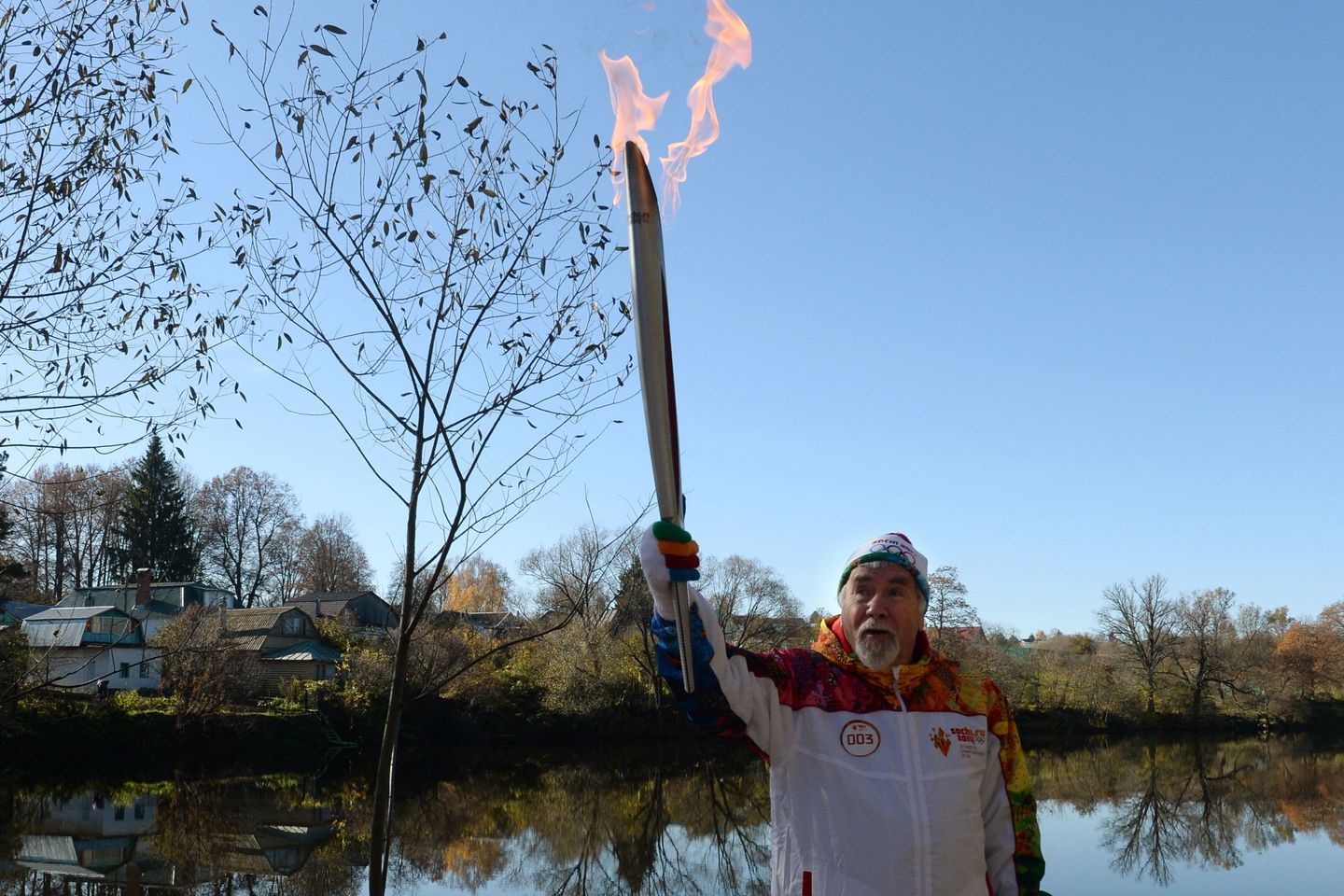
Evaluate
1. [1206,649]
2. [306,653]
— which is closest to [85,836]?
[306,653]

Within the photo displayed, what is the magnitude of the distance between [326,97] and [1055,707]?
39107 mm

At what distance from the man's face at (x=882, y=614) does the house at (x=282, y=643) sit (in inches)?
1162

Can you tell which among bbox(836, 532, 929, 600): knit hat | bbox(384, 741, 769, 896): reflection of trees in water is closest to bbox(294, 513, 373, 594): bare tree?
bbox(384, 741, 769, 896): reflection of trees in water

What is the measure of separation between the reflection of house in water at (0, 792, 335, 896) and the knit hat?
43.4ft

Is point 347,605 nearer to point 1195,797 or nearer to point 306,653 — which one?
point 306,653

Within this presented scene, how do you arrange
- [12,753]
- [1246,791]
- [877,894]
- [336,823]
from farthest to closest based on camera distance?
[1246,791] → [12,753] → [336,823] → [877,894]

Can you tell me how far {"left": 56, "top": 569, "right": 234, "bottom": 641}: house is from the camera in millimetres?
36719

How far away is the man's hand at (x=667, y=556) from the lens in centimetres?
240

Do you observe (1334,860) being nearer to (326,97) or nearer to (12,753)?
(326,97)

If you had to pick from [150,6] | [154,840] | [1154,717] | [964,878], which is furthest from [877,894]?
[1154,717]

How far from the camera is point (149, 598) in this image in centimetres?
3875

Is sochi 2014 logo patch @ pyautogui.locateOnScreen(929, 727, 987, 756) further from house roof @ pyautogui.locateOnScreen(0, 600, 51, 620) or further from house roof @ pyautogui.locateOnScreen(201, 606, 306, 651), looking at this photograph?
house roof @ pyautogui.locateOnScreen(0, 600, 51, 620)

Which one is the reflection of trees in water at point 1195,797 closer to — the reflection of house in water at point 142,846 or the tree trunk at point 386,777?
the reflection of house in water at point 142,846

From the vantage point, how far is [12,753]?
22.6m
